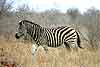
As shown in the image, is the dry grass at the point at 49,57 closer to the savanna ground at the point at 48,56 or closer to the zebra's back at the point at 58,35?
the savanna ground at the point at 48,56

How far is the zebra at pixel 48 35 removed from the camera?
2.71 metres

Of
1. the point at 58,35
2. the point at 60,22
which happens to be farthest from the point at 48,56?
the point at 60,22

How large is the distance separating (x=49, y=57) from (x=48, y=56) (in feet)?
0.06

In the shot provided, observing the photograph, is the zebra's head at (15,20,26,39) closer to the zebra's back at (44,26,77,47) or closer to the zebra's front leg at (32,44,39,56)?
the zebra's front leg at (32,44,39,56)

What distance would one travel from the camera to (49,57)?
272cm

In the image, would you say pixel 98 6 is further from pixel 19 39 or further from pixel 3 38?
pixel 3 38

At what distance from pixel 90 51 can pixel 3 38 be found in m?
1.14

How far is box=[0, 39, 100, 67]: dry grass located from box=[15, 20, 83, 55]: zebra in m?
0.08

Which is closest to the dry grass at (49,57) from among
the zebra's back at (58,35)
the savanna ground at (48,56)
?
the savanna ground at (48,56)

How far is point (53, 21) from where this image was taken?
2.71 m

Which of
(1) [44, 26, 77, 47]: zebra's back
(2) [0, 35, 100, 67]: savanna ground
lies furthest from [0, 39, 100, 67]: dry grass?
(1) [44, 26, 77, 47]: zebra's back

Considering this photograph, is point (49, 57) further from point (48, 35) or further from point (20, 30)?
point (20, 30)

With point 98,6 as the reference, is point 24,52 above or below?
below

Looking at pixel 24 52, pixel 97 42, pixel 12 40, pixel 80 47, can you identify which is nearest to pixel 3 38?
pixel 12 40
